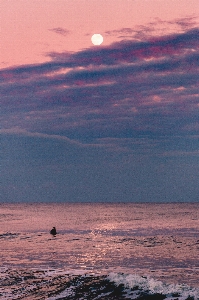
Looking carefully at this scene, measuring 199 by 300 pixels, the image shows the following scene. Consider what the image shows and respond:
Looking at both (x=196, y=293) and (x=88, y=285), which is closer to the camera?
(x=196, y=293)

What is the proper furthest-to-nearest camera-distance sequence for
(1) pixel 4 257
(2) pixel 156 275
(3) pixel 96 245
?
(3) pixel 96 245 < (1) pixel 4 257 < (2) pixel 156 275

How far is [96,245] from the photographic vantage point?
56844 millimetres

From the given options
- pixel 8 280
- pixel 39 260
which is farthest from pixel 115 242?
pixel 8 280

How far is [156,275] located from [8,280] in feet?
40.5

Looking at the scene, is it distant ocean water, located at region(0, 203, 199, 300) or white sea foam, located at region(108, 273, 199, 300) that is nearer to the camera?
white sea foam, located at region(108, 273, 199, 300)

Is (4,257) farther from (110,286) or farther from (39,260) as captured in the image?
(110,286)

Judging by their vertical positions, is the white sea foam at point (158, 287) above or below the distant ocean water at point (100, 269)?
above

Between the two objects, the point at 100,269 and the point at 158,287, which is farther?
the point at 100,269

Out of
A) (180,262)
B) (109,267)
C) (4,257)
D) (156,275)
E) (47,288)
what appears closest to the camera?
(47,288)

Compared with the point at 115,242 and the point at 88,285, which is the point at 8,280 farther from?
the point at 115,242

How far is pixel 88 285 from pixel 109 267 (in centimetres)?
988

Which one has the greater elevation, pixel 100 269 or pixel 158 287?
pixel 158 287

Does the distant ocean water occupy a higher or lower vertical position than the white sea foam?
lower

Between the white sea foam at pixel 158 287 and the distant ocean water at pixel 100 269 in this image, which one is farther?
the distant ocean water at pixel 100 269
